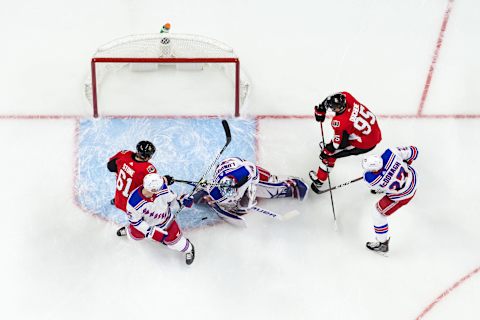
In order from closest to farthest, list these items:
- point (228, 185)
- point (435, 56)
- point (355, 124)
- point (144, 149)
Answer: point (144, 149) < point (228, 185) < point (355, 124) < point (435, 56)

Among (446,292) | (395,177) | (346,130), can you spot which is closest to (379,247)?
(446,292)

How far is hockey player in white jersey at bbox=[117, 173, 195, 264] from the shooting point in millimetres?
5391

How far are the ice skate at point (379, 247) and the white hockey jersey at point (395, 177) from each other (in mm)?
395

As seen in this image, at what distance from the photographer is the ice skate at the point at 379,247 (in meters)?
6.02

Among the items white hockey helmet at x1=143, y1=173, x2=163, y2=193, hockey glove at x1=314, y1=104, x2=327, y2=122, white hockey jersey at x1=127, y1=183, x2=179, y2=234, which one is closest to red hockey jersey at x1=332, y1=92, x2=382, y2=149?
hockey glove at x1=314, y1=104, x2=327, y2=122

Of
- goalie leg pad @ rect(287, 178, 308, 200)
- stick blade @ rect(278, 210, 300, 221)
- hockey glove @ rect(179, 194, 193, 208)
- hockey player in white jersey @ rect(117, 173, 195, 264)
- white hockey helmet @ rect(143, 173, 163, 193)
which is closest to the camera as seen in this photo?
white hockey helmet @ rect(143, 173, 163, 193)

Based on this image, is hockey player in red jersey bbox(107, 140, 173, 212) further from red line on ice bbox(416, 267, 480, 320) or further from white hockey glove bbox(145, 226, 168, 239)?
red line on ice bbox(416, 267, 480, 320)

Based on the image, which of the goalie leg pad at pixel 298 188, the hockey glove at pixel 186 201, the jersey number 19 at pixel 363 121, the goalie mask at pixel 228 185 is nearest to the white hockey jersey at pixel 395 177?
the jersey number 19 at pixel 363 121

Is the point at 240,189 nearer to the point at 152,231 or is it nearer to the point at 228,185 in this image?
the point at 228,185

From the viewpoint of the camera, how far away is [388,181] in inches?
222

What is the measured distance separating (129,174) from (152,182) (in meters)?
0.27

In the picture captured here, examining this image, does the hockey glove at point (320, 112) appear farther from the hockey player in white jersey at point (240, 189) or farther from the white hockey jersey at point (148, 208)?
the white hockey jersey at point (148, 208)

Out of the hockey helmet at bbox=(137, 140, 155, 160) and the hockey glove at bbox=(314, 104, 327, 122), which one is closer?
the hockey helmet at bbox=(137, 140, 155, 160)

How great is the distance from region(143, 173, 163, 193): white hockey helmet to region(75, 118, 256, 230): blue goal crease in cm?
93
